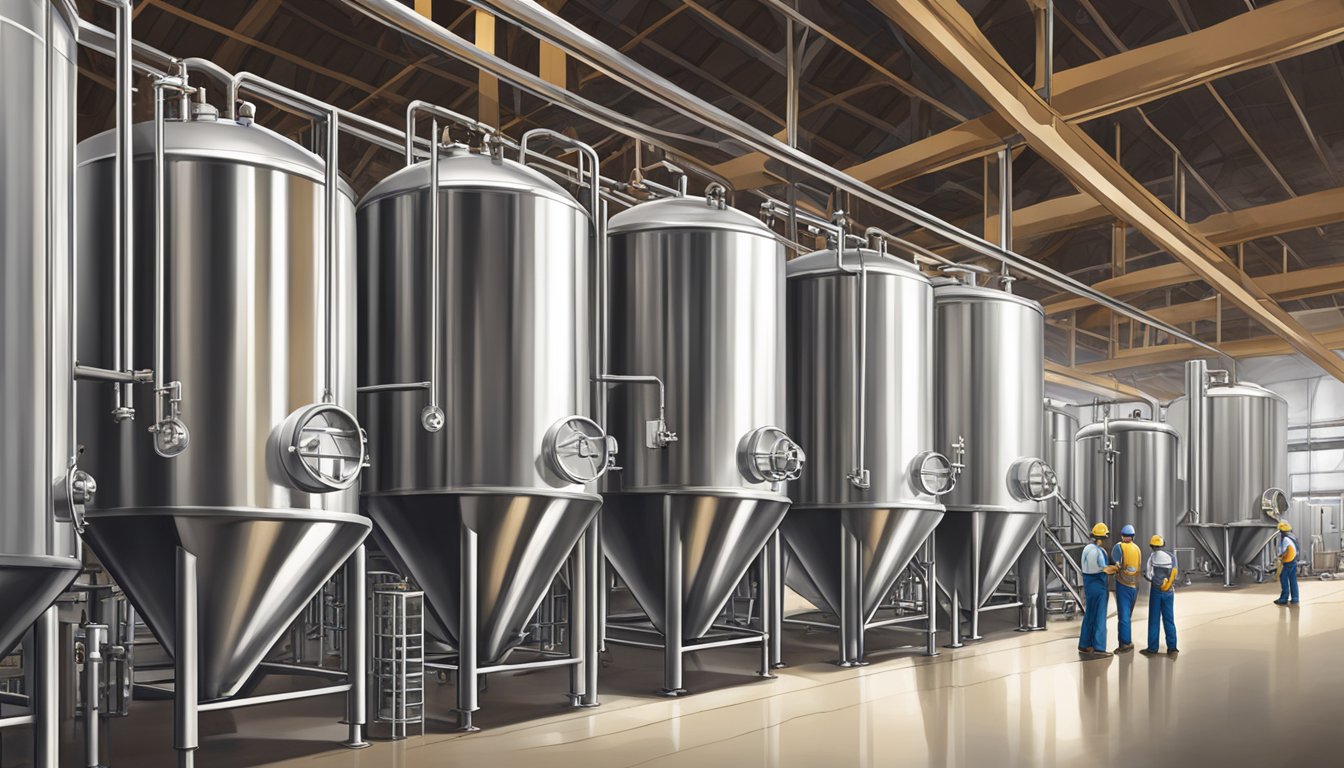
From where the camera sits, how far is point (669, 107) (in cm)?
888

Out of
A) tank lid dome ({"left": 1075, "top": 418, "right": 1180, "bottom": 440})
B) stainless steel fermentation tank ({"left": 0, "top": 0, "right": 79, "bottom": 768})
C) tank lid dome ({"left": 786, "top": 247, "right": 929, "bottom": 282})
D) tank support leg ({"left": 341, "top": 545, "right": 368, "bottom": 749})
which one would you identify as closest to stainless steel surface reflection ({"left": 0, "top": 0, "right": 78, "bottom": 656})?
stainless steel fermentation tank ({"left": 0, "top": 0, "right": 79, "bottom": 768})

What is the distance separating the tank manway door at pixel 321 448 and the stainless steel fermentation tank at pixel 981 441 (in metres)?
6.25

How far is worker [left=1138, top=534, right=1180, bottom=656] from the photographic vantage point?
9.05 m

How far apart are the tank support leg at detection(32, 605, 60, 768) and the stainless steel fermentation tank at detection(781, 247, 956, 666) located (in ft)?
18.6

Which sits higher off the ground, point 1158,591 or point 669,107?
point 669,107

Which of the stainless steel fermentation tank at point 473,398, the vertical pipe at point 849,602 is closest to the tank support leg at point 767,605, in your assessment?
the vertical pipe at point 849,602

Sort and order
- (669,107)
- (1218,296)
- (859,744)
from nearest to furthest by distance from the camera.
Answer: (859,744) < (669,107) < (1218,296)

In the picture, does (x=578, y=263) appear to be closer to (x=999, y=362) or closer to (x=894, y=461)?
(x=894, y=461)

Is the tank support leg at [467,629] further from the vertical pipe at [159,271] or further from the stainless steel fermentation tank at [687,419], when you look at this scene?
the vertical pipe at [159,271]

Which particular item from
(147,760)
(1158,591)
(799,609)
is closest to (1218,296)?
(799,609)

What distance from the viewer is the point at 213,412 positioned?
4879 mm

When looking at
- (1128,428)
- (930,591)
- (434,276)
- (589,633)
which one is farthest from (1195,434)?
(434,276)

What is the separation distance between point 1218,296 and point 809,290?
12.8 metres

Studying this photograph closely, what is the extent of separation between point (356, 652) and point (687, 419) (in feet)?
8.98
